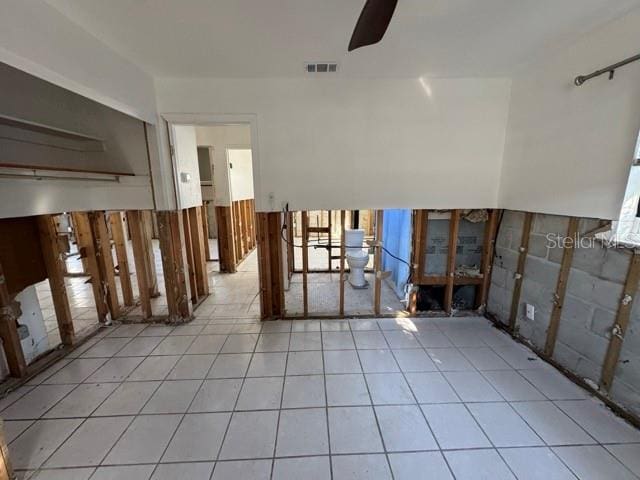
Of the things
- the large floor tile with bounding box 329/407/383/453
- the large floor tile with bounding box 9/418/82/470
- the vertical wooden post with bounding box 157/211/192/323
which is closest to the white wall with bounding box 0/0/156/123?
the vertical wooden post with bounding box 157/211/192/323

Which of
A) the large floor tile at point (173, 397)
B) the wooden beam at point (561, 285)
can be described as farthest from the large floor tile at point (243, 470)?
the wooden beam at point (561, 285)

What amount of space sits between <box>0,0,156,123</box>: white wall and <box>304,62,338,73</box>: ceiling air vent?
1.43m

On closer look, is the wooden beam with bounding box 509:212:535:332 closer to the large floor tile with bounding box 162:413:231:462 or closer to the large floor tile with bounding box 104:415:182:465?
the large floor tile with bounding box 162:413:231:462

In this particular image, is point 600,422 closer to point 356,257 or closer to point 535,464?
point 535,464

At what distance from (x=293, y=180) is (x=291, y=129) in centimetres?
48

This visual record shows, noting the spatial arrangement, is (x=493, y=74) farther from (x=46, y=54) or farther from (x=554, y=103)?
(x=46, y=54)

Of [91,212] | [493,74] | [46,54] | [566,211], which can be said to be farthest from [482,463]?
[91,212]

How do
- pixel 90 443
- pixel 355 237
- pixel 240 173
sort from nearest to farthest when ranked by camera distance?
1. pixel 90 443
2. pixel 355 237
3. pixel 240 173

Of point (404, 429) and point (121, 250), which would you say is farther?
point (121, 250)

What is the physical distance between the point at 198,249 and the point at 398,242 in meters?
2.69

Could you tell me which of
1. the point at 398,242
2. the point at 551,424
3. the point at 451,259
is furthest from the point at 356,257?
the point at 551,424

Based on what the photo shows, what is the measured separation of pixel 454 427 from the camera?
63.4 inches

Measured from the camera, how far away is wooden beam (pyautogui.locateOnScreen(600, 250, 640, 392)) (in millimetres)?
1630

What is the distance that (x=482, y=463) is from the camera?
140cm
